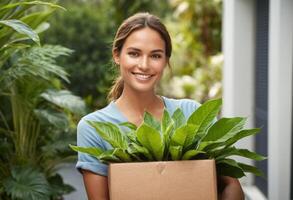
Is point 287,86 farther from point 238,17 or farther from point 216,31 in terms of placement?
point 216,31

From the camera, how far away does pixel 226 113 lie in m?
5.08

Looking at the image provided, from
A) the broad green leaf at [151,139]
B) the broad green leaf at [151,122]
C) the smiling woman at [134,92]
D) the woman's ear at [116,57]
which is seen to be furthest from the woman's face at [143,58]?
the broad green leaf at [151,139]

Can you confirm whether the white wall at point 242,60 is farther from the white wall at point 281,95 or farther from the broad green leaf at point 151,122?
the broad green leaf at point 151,122

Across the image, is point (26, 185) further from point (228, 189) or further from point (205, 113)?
point (205, 113)

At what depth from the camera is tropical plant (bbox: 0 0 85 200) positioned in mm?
3322

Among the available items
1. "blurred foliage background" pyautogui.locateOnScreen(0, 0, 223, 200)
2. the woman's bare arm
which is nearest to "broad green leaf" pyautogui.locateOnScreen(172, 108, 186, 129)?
the woman's bare arm

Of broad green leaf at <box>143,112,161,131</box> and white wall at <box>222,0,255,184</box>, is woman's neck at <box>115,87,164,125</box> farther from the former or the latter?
white wall at <box>222,0,255,184</box>

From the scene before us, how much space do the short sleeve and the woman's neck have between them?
23 cm

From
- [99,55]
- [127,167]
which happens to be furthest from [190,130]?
[99,55]

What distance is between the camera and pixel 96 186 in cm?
176

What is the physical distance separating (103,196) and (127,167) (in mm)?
222

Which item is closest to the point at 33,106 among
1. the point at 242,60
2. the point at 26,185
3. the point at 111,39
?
the point at 26,185

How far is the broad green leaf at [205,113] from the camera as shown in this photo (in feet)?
5.31

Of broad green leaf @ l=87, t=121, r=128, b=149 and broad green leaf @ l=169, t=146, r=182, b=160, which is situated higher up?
broad green leaf @ l=87, t=121, r=128, b=149
